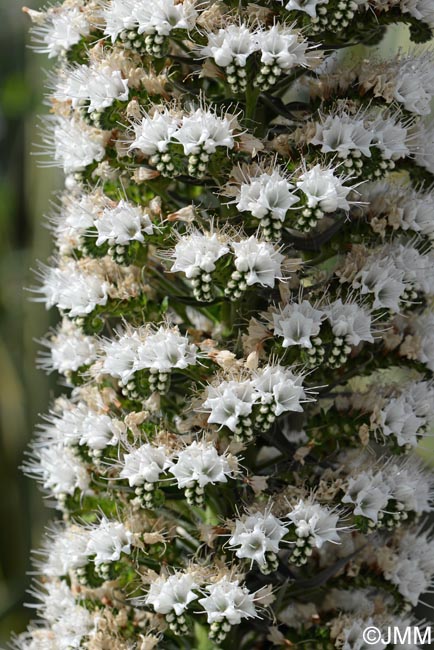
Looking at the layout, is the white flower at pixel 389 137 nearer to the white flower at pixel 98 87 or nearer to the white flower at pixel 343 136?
the white flower at pixel 343 136

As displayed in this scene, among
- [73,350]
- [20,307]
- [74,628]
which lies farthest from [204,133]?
[20,307]

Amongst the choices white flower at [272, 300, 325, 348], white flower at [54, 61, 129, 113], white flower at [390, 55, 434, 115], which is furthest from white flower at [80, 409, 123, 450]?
white flower at [390, 55, 434, 115]

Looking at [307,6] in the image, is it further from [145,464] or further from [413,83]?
[145,464]

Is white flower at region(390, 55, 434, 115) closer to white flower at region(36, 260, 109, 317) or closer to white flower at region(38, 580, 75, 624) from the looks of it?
white flower at region(36, 260, 109, 317)

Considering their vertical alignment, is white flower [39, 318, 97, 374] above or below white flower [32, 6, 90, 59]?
below

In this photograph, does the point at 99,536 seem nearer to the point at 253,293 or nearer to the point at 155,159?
the point at 253,293
